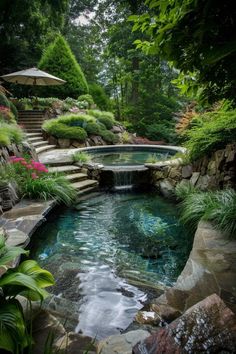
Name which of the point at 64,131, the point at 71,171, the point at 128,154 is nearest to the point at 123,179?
the point at 71,171

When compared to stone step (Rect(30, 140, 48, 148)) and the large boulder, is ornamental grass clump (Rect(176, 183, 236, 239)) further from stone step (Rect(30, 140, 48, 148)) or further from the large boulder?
stone step (Rect(30, 140, 48, 148))

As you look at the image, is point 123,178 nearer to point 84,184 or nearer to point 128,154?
point 84,184

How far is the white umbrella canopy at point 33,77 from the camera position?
475 inches

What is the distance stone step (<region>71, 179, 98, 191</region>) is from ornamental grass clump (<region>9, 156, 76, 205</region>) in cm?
48

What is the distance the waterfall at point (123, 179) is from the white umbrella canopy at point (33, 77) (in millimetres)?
6813

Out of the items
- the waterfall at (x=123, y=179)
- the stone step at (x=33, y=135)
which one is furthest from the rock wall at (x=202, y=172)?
the stone step at (x=33, y=135)

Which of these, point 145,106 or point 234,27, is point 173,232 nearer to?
point 234,27

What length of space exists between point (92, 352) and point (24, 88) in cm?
1590

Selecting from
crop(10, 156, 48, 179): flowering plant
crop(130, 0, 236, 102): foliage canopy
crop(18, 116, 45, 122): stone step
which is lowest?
crop(10, 156, 48, 179): flowering plant

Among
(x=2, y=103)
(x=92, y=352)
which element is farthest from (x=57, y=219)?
(x=2, y=103)

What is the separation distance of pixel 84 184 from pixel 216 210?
3.61 meters

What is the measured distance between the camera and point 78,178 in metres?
7.07

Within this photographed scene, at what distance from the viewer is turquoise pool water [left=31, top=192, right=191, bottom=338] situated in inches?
107

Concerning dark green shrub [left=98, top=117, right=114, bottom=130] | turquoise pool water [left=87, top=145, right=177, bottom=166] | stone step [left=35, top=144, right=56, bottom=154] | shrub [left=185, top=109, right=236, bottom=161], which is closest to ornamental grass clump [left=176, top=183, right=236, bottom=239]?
shrub [left=185, top=109, right=236, bottom=161]
